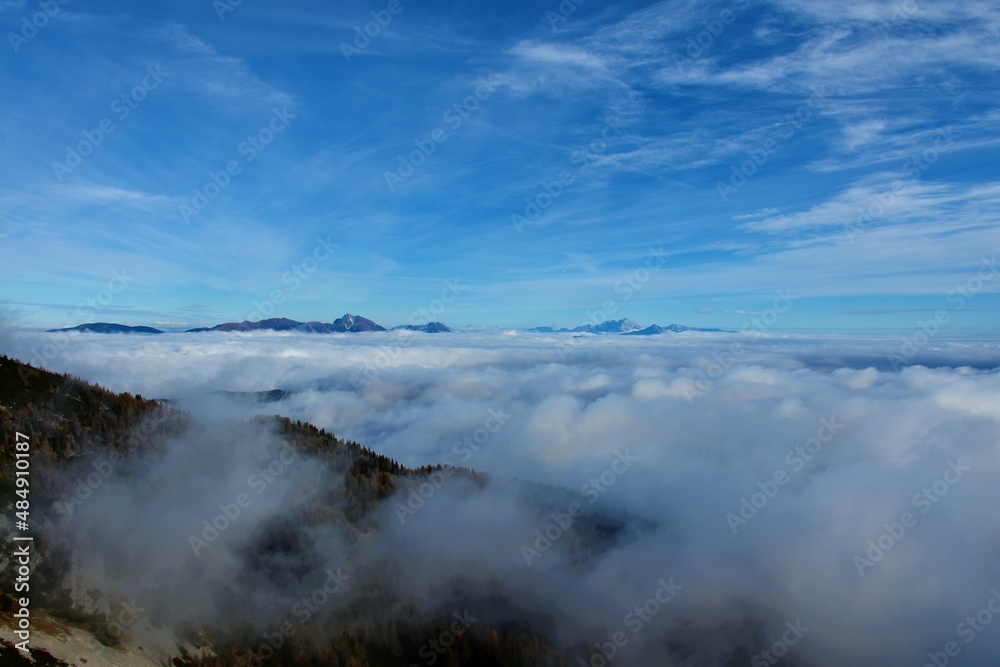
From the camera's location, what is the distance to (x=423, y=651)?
19475cm

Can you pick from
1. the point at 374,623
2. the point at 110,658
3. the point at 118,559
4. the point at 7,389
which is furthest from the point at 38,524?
the point at 374,623

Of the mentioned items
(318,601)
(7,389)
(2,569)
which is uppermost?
(7,389)

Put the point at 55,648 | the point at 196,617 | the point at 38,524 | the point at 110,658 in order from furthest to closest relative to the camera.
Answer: the point at 196,617 → the point at 38,524 → the point at 110,658 → the point at 55,648

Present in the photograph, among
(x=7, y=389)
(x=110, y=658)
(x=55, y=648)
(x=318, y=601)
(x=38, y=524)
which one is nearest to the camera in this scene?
(x=55, y=648)

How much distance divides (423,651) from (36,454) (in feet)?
Result: 479

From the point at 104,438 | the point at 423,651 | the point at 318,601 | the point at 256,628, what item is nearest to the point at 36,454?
the point at 104,438

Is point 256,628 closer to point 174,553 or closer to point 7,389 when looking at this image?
point 174,553

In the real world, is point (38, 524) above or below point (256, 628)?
above

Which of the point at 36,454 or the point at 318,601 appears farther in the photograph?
the point at 318,601

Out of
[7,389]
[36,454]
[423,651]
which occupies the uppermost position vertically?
[7,389]

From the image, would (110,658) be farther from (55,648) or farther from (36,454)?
(36,454)

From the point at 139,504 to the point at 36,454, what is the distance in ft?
138

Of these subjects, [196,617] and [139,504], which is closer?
[196,617]

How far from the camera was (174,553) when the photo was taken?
550ft
